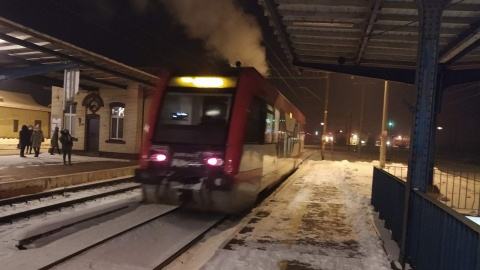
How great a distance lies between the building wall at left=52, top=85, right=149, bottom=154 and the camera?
2128 cm

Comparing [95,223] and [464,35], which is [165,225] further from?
[464,35]

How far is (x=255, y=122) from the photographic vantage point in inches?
330

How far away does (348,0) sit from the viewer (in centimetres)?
650

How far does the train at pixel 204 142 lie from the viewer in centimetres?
747

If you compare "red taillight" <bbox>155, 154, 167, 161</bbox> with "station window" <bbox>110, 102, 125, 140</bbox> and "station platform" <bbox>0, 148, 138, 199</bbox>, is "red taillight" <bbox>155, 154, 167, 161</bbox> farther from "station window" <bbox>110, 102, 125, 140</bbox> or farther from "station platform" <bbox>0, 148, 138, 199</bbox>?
"station window" <bbox>110, 102, 125, 140</bbox>

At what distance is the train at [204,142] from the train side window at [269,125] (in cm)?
76

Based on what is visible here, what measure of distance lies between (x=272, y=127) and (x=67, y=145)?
9.34 meters

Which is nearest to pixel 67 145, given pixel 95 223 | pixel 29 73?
pixel 29 73

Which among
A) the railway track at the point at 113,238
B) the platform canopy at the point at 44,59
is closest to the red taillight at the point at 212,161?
the railway track at the point at 113,238

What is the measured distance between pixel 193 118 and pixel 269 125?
2.35 meters

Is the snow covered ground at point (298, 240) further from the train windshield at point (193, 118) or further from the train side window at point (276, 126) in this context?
the train windshield at point (193, 118)

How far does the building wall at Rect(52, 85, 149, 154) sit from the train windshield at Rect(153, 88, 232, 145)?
44.8 ft

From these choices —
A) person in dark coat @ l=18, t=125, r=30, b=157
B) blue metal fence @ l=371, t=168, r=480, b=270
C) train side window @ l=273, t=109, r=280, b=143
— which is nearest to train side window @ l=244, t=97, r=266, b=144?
train side window @ l=273, t=109, r=280, b=143

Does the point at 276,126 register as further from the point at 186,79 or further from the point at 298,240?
the point at 298,240
